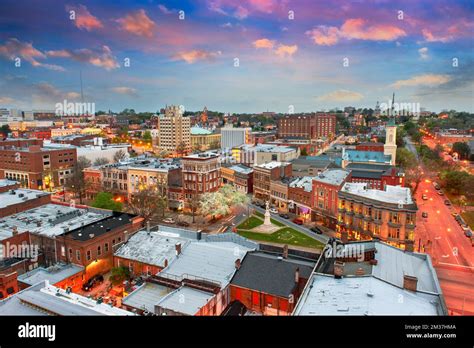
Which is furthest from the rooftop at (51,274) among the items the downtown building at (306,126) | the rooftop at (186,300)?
the downtown building at (306,126)

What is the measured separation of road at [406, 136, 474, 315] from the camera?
10727mm

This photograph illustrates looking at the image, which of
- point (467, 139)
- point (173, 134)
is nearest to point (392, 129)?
point (467, 139)

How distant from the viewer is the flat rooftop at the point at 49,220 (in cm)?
1238

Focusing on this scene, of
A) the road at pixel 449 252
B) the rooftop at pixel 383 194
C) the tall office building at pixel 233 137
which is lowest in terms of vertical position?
the road at pixel 449 252

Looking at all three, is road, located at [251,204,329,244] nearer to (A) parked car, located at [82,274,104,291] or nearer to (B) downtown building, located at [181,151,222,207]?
(B) downtown building, located at [181,151,222,207]

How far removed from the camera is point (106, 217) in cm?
1378

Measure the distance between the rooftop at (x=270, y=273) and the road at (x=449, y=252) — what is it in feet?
13.0

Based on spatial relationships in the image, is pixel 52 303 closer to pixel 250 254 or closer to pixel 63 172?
pixel 250 254

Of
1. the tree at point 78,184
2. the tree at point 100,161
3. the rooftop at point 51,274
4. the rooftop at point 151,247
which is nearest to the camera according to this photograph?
the rooftop at point 51,274

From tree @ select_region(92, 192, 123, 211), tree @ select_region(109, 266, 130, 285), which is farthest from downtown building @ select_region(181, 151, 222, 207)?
tree @ select_region(109, 266, 130, 285)

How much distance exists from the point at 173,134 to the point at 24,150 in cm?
1929

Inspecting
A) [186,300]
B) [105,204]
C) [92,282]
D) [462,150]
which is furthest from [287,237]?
[462,150]

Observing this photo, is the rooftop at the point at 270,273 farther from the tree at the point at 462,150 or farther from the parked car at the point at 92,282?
the tree at the point at 462,150
